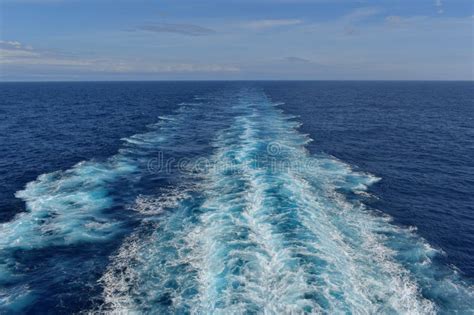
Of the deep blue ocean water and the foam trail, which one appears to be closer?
the foam trail

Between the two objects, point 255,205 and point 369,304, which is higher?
point 255,205

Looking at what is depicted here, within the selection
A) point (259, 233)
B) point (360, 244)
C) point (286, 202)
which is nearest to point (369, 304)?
point (360, 244)

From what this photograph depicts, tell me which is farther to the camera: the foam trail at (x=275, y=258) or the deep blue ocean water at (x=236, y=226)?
the deep blue ocean water at (x=236, y=226)

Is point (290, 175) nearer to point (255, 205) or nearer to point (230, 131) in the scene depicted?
point (255, 205)

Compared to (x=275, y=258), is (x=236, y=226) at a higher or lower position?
higher
